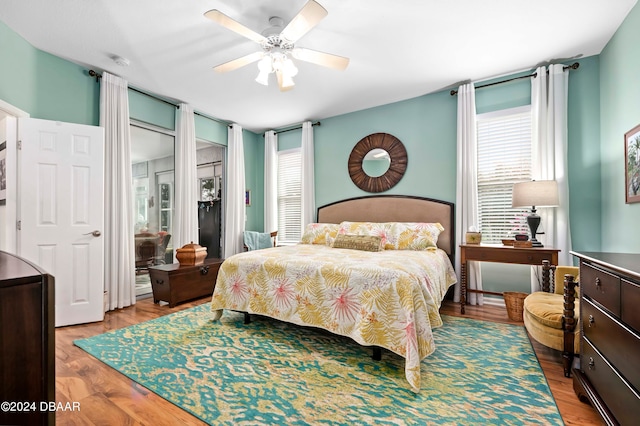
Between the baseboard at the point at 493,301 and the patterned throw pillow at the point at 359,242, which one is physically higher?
the patterned throw pillow at the point at 359,242

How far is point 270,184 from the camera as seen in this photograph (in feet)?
18.0

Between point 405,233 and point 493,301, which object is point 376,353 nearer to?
point 405,233

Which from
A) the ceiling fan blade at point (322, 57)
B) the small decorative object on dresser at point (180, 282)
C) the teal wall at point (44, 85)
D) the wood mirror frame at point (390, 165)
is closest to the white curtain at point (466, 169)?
the wood mirror frame at point (390, 165)

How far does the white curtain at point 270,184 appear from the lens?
5516 millimetres

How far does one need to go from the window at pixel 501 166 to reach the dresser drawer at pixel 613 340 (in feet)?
6.44

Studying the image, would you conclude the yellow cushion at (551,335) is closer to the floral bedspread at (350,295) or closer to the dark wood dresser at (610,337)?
the dark wood dresser at (610,337)

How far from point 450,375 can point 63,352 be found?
9.69 feet

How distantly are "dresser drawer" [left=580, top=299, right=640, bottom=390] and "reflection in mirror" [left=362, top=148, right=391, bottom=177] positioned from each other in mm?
3039

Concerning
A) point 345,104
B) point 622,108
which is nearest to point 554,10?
point 622,108

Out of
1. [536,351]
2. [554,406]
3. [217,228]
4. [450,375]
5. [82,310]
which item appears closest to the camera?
[554,406]

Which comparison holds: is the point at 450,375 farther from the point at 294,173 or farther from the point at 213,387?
the point at 294,173

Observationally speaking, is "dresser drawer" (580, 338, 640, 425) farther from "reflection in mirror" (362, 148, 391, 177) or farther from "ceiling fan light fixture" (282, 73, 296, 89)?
"reflection in mirror" (362, 148, 391, 177)

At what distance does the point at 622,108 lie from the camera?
2637 millimetres

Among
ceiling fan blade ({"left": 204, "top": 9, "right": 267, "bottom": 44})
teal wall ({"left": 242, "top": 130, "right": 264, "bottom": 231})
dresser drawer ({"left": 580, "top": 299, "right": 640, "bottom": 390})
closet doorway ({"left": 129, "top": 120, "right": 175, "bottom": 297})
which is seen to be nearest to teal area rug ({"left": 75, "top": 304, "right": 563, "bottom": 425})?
dresser drawer ({"left": 580, "top": 299, "right": 640, "bottom": 390})
